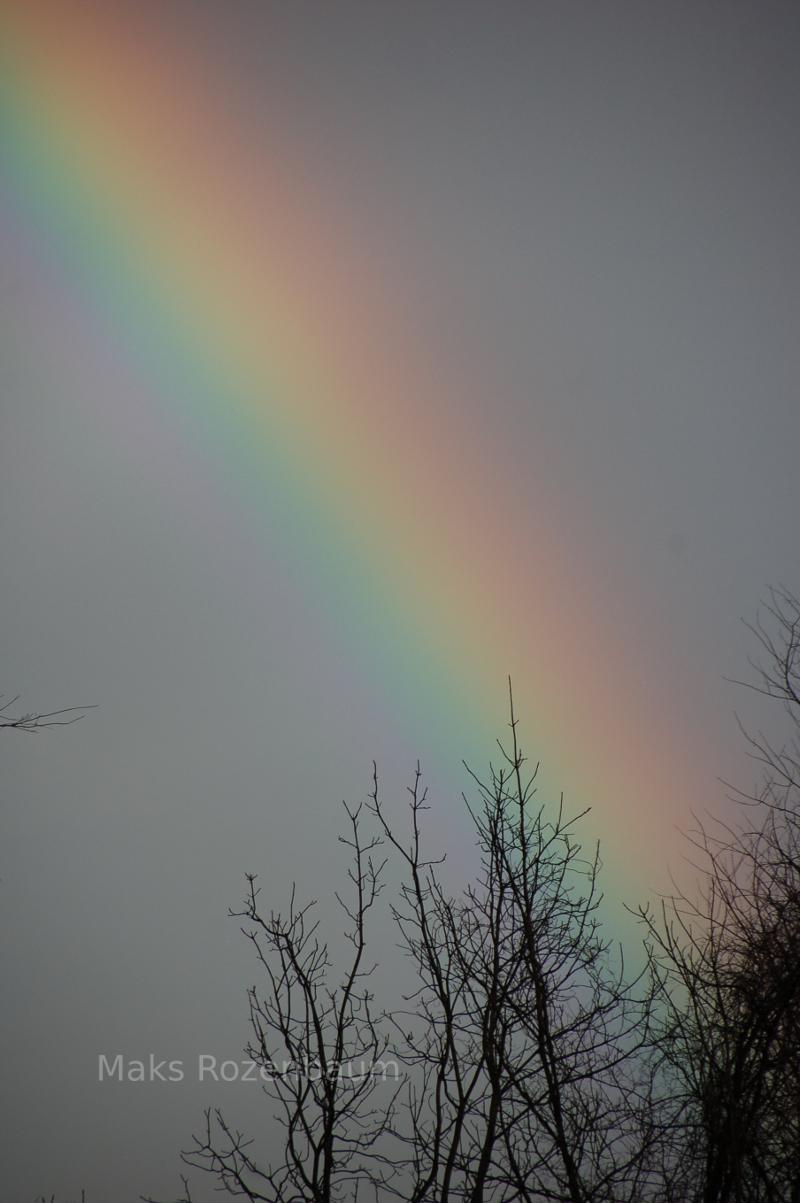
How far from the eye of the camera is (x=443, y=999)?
4.56 m

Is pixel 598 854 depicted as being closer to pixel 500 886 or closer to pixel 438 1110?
pixel 500 886

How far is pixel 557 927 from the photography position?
17.2ft

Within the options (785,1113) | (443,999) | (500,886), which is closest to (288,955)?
(443,999)

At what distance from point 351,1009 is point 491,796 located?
5.14 feet

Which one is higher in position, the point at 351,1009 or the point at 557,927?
the point at 557,927

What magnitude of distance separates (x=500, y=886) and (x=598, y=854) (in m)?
1.08

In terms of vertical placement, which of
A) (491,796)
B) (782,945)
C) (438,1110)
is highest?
(491,796)

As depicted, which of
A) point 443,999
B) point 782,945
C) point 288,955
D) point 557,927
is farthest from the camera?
point 782,945

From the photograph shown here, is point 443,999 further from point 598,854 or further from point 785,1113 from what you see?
point 785,1113

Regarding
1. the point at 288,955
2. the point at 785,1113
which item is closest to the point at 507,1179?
the point at 288,955

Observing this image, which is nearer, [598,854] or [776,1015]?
[776,1015]

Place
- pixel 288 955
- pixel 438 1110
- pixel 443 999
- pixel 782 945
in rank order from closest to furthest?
pixel 438 1110 < pixel 443 999 < pixel 288 955 < pixel 782 945

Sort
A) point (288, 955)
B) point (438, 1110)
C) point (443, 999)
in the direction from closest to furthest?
point (438, 1110) < point (443, 999) < point (288, 955)

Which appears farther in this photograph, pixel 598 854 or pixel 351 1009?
pixel 598 854
